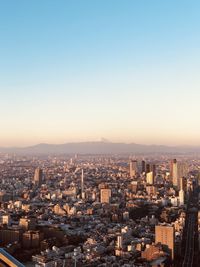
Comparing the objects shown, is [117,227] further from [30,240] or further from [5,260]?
[5,260]

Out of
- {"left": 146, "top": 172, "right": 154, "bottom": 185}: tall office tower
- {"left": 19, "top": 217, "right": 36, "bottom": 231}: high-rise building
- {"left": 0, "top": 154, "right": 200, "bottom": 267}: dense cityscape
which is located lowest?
{"left": 0, "top": 154, "right": 200, "bottom": 267}: dense cityscape

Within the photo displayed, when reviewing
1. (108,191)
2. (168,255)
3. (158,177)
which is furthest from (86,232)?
(158,177)

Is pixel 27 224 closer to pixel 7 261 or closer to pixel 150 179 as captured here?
pixel 7 261

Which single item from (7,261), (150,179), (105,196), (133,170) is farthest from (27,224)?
(133,170)

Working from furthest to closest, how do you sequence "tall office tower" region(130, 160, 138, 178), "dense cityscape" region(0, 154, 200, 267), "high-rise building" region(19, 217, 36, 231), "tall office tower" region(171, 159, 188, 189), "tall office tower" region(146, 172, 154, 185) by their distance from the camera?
1. "tall office tower" region(130, 160, 138, 178)
2. "tall office tower" region(146, 172, 154, 185)
3. "tall office tower" region(171, 159, 188, 189)
4. "high-rise building" region(19, 217, 36, 231)
5. "dense cityscape" region(0, 154, 200, 267)

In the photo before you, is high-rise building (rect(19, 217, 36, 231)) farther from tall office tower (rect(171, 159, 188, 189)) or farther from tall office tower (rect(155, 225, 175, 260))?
tall office tower (rect(171, 159, 188, 189))


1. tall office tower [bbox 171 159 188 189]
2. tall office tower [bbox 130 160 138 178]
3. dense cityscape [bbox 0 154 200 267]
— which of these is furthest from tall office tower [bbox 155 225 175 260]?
tall office tower [bbox 130 160 138 178]

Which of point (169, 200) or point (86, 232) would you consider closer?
point (86, 232)

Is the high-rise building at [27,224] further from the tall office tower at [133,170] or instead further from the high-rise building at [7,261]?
the tall office tower at [133,170]
